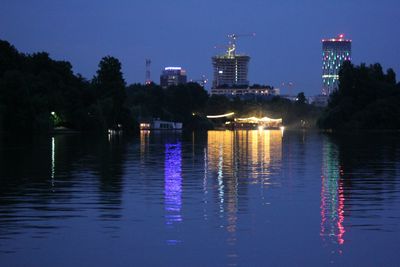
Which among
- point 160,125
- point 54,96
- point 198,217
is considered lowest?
point 198,217

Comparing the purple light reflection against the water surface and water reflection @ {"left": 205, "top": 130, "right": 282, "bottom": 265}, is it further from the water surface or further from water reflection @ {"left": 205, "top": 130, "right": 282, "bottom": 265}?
water reflection @ {"left": 205, "top": 130, "right": 282, "bottom": 265}

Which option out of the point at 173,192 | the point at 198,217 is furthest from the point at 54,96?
the point at 198,217

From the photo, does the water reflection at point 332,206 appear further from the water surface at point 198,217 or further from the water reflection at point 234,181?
the water reflection at point 234,181

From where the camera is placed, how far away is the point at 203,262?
12188mm

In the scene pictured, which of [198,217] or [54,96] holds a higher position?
[54,96]

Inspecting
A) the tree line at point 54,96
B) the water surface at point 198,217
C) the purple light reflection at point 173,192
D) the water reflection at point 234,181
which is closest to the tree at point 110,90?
the tree line at point 54,96

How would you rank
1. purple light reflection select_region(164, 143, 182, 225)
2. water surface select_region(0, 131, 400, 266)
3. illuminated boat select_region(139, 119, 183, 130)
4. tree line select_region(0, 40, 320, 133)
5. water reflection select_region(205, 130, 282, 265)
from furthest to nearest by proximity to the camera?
illuminated boat select_region(139, 119, 183, 130) < tree line select_region(0, 40, 320, 133) < purple light reflection select_region(164, 143, 182, 225) < water reflection select_region(205, 130, 282, 265) < water surface select_region(0, 131, 400, 266)

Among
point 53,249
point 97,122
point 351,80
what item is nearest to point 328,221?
point 53,249

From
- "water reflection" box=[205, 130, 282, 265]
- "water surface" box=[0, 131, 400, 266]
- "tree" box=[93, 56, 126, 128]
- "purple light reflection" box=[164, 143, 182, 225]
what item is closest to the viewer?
"water surface" box=[0, 131, 400, 266]

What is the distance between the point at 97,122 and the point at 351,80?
194 feet

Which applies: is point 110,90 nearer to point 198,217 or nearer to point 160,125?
point 160,125

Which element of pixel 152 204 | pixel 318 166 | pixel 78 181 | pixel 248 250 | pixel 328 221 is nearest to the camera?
pixel 248 250

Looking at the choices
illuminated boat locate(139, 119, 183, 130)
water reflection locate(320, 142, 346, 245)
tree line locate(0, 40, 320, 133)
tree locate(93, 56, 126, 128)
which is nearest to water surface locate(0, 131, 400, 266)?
water reflection locate(320, 142, 346, 245)

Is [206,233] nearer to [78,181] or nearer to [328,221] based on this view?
[328,221]
